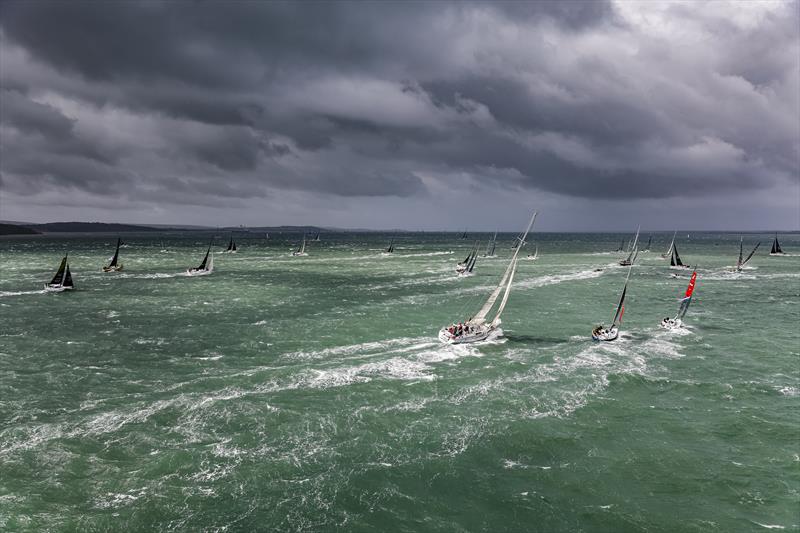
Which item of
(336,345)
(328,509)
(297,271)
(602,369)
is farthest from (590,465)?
(297,271)

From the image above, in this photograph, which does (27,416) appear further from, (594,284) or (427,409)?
(594,284)

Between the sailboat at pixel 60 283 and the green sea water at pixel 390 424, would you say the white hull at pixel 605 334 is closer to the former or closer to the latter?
the green sea water at pixel 390 424

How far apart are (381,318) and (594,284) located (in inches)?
2205

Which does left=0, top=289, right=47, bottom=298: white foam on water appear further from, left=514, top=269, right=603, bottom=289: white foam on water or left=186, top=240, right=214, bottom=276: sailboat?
left=514, top=269, right=603, bottom=289: white foam on water

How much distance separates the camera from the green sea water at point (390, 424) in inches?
839

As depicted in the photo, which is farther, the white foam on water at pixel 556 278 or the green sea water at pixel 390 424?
the white foam on water at pixel 556 278

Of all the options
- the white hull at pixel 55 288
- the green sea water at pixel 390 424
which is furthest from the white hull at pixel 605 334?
the white hull at pixel 55 288

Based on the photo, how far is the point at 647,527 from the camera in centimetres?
2025

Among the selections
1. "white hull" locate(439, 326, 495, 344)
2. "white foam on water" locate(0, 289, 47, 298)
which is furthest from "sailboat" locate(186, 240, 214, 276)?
"white hull" locate(439, 326, 495, 344)

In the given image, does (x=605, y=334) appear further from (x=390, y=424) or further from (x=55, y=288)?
(x=55, y=288)

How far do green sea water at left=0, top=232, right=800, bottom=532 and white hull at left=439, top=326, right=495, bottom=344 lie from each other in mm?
1259

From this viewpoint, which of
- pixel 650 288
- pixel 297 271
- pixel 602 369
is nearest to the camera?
pixel 602 369

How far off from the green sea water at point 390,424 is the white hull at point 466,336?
1.26 metres

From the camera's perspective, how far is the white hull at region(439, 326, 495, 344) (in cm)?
4769
